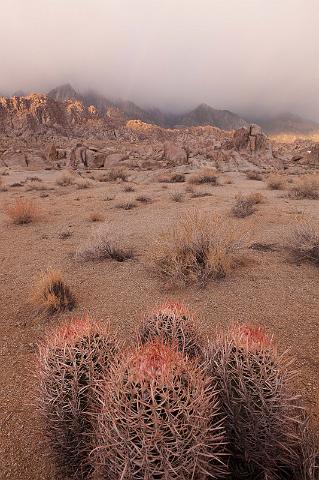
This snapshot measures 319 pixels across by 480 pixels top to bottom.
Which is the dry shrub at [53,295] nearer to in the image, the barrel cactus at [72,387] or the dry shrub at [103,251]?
the dry shrub at [103,251]

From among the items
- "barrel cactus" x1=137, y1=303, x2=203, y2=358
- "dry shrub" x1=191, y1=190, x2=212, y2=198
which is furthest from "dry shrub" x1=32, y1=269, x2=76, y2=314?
"dry shrub" x1=191, y1=190, x2=212, y2=198

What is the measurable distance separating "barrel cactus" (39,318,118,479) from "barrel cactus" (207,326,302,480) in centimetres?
75

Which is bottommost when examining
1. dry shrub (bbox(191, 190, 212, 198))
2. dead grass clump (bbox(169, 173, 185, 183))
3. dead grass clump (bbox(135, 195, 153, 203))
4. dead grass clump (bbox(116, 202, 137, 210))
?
dead grass clump (bbox(169, 173, 185, 183))

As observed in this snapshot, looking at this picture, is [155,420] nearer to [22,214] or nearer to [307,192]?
[22,214]

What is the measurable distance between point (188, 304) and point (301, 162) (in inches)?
1502

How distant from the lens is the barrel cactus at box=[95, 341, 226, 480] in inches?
63.8

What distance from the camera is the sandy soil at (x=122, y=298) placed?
3.05 meters

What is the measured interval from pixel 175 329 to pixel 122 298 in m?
2.71

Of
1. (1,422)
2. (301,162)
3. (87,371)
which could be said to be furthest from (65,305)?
(301,162)

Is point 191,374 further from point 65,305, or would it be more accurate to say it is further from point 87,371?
point 65,305

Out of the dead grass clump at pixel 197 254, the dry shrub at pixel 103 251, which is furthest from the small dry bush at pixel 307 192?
the dry shrub at pixel 103 251

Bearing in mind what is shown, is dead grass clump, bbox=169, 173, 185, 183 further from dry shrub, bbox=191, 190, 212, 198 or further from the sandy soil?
the sandy soil

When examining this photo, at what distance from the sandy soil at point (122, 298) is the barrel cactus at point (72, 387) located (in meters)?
0.41

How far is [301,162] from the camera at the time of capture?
127ft
